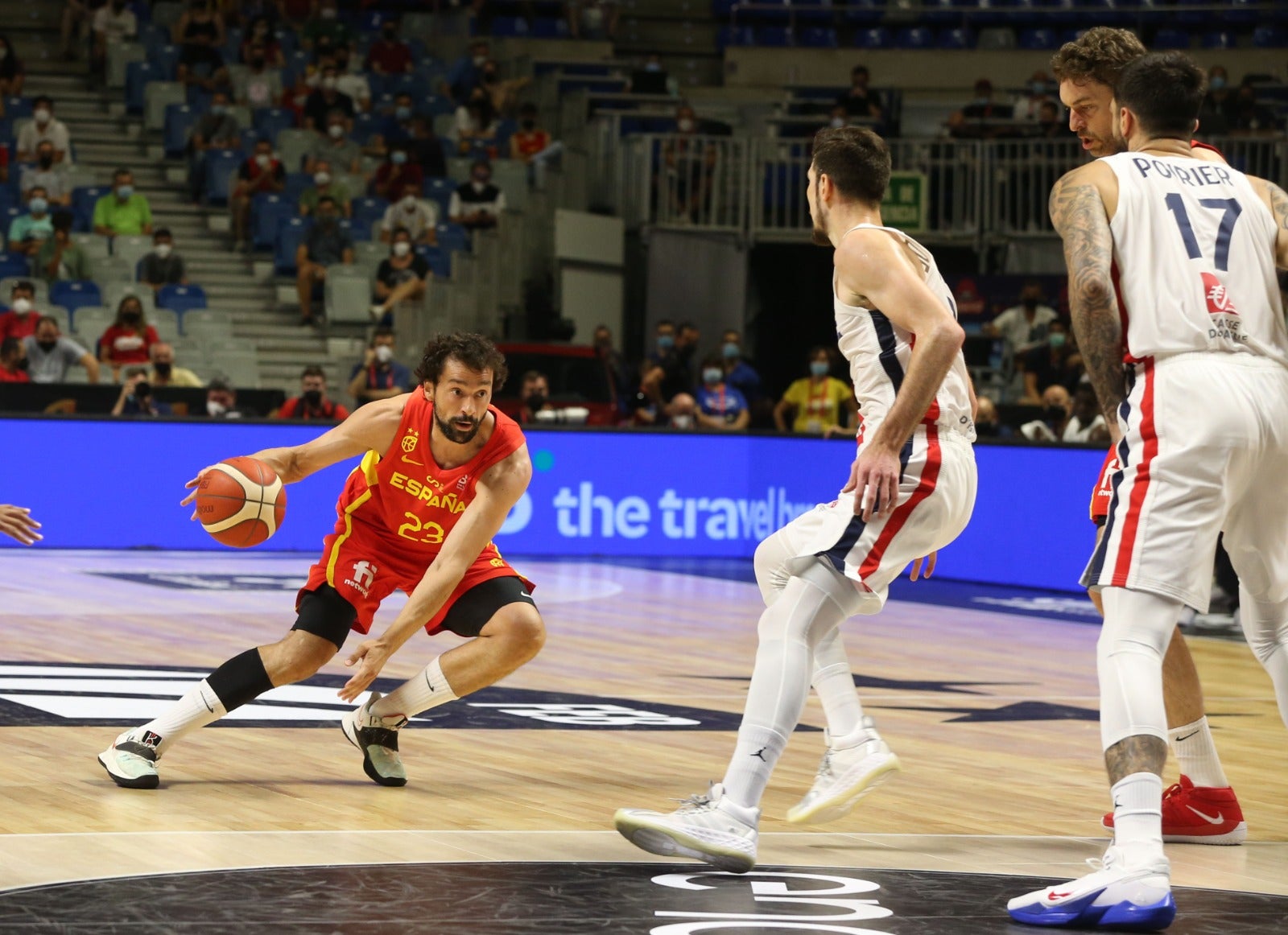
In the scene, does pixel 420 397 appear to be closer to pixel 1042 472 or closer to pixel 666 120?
pixel 1042 472

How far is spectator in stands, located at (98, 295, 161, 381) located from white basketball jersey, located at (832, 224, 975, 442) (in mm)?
12779

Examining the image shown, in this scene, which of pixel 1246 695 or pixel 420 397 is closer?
pixel 420 397

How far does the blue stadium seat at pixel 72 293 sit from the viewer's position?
1839cm

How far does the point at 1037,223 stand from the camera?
21656 millimetres

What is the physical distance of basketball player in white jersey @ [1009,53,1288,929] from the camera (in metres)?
4.32

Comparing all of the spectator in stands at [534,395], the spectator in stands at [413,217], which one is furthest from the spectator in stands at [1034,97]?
A: the spectator in stands at [534,395]

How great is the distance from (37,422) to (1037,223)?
11.3 m

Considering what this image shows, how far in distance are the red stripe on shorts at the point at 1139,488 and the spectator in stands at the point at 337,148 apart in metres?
17.8

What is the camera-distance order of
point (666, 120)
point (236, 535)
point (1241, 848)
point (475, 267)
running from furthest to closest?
point (666, 120), point (475, 267), point (236, 535), point (1241, 848)

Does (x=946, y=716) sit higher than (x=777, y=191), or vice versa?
(x=777, y=191)

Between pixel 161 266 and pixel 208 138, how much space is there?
2.91 metres

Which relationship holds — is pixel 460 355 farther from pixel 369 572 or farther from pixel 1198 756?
pixel 1198 756

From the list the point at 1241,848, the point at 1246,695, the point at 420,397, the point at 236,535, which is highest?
the point at 420,397

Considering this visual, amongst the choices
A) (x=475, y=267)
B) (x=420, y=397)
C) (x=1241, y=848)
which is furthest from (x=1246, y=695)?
(x=475, y=267)
